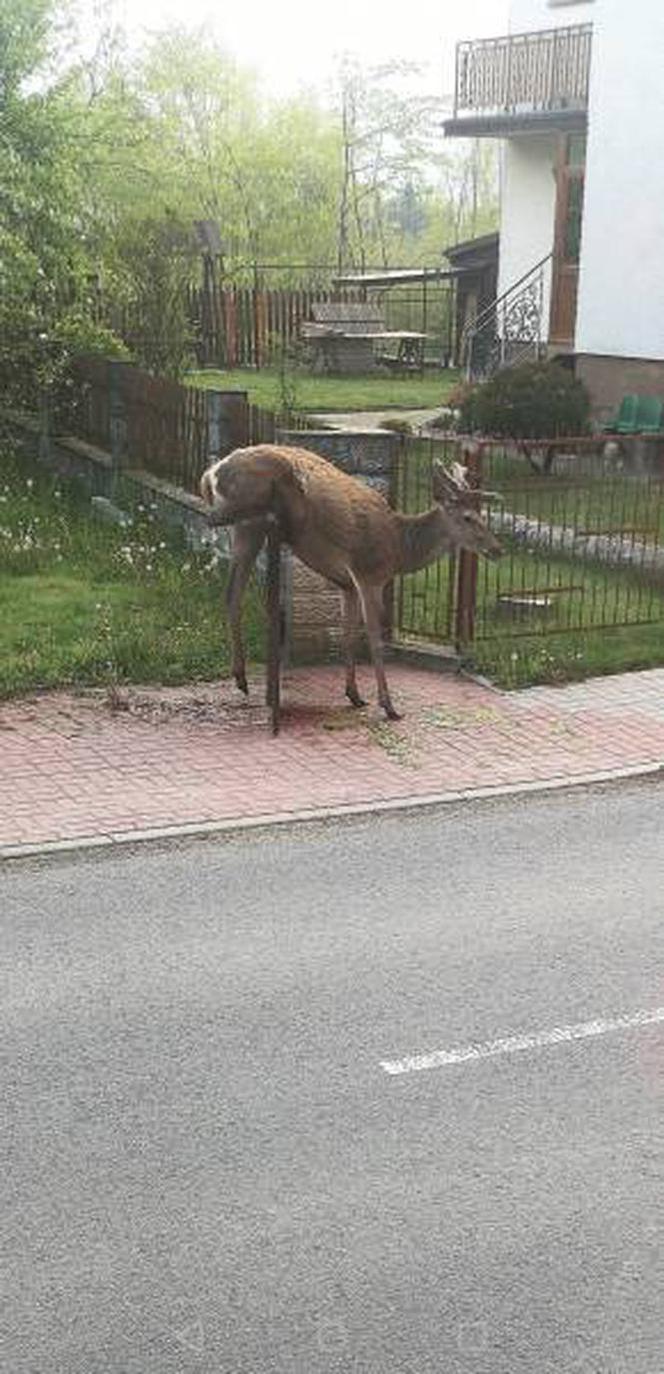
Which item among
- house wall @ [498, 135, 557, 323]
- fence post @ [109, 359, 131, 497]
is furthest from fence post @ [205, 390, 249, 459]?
house wall @ [498, 135, 557, 323]

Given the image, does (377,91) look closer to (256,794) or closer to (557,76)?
(557,76)

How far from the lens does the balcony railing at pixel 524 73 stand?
2528 cm

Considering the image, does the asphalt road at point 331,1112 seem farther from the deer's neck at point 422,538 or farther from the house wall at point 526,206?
the house wall at point 526,206

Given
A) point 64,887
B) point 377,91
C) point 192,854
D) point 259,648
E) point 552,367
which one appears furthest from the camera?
point 377,91

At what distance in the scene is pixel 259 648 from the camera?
480 inches

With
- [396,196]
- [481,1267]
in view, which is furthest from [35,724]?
[396,196]

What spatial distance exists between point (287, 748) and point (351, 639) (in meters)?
1.14

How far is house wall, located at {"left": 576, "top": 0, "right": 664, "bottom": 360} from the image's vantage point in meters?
21.5

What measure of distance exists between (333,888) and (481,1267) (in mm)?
3224

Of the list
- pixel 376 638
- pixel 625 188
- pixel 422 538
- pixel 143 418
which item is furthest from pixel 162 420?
pixel 625 188

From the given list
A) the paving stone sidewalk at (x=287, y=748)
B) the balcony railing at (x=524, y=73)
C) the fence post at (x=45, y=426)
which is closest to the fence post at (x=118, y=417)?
the fence post at (x=45, y=426)

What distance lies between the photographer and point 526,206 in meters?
28.1

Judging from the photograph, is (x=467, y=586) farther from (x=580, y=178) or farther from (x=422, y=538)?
(x=580, y=178)

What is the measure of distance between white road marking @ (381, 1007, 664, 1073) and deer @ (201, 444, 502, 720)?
4563 mm
